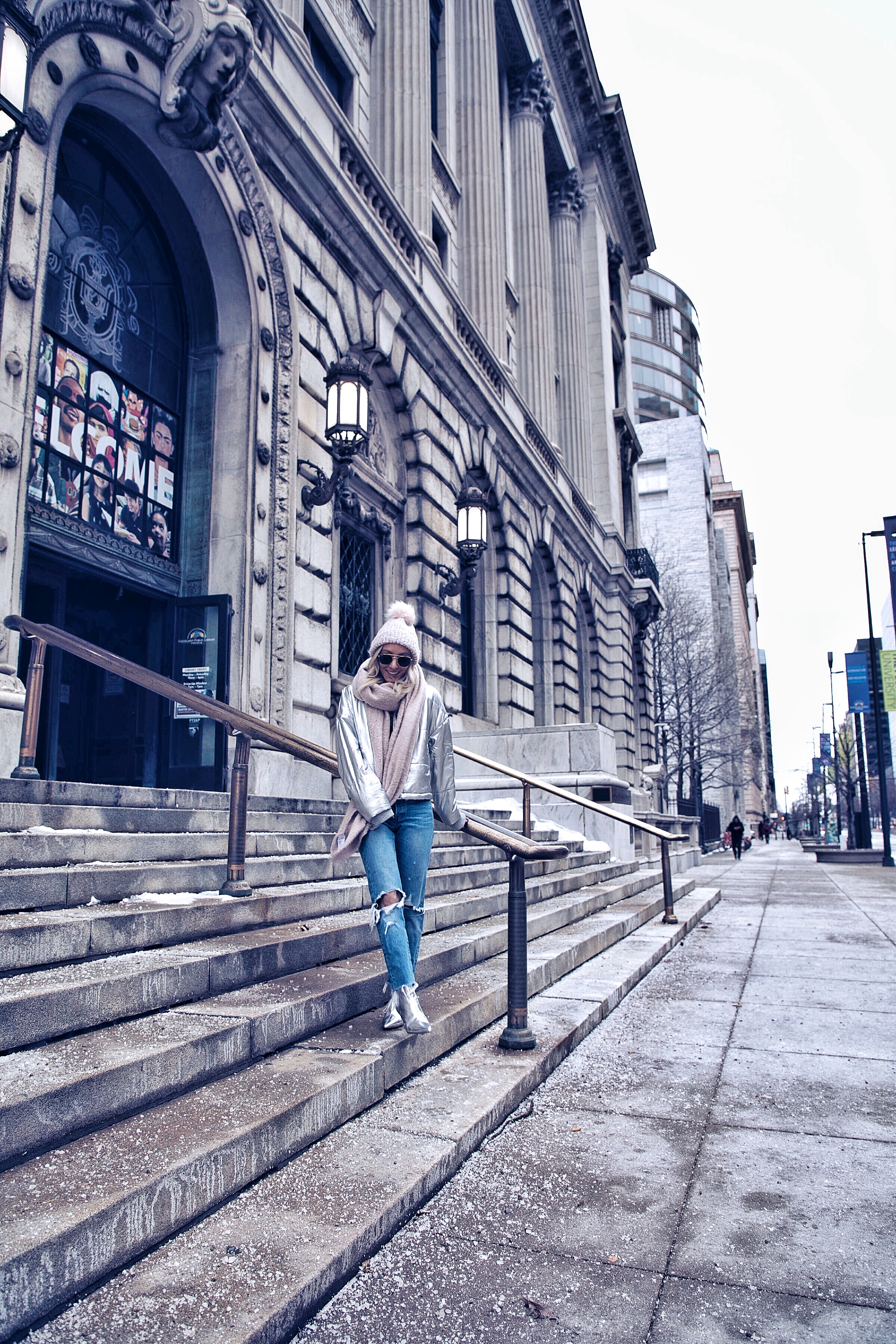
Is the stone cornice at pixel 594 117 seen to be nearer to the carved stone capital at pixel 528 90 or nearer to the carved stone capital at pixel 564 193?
the carved stone capital at pixel 564 193

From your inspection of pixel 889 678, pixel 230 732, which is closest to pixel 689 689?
pixel 889 678

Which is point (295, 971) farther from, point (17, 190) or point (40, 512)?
point (17, 190)

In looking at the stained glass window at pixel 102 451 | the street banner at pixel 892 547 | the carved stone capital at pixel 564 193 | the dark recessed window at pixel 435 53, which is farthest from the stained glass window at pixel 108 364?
the carved stone capital at pixel 564 193

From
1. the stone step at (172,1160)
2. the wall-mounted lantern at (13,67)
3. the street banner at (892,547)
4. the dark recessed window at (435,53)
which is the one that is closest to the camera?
the stone step at (172,1160)

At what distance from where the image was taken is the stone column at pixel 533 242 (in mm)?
24312

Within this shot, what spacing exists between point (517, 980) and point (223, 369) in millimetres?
8162

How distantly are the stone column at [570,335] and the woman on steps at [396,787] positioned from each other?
82.0 ft

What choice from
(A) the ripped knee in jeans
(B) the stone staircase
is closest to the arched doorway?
(B) the stone staircase

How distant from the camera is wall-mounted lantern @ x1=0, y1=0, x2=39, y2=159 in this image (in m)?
4.95

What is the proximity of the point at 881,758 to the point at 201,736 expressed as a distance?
22419mm

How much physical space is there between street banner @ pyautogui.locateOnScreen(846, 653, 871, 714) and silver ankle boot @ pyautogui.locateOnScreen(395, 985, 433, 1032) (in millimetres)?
33836

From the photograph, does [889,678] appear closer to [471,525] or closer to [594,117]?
[471,525]

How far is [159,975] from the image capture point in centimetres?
341

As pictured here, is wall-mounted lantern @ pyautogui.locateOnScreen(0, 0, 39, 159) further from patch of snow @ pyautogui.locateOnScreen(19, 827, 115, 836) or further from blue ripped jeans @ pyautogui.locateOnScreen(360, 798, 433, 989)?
blue ripped jeans @ pyautogui.locateOnScreen(360, 798, 433, 989)
